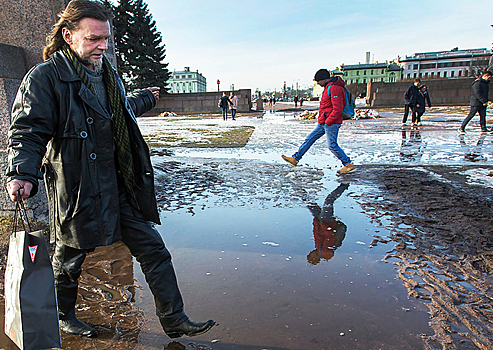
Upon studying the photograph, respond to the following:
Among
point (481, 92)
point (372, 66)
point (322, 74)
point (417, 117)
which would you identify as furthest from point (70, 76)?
point (372, 66)

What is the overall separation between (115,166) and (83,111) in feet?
1.17

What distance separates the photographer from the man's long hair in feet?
6.35

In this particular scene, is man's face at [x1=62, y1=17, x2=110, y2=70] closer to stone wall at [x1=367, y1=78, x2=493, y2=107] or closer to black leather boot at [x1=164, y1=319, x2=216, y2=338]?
black leather boot at [x1=164, y1=319, x2=216, y2=338]

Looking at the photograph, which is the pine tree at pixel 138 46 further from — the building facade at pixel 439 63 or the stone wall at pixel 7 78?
the building facade at pixel 439 63

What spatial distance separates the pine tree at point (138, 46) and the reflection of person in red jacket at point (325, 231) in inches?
1583

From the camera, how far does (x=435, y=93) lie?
34.8m

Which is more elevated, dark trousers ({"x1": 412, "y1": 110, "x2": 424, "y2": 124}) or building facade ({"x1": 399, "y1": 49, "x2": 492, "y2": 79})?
building facade ({"x1": 399, "y1": 49, "x2": 492, "y2": 79})

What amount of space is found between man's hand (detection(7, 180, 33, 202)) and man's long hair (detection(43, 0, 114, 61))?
0.81m

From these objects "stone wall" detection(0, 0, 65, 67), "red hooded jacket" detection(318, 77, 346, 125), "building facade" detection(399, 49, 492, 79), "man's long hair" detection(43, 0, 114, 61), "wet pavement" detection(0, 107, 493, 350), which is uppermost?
"building facade" detection(399, 49, 492, 79)

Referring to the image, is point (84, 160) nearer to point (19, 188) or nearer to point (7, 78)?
point (19, 188)

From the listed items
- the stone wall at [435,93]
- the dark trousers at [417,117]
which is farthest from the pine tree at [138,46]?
the dark trousers at [417,117]

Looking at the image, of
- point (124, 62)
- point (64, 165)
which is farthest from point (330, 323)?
point (124, 62)

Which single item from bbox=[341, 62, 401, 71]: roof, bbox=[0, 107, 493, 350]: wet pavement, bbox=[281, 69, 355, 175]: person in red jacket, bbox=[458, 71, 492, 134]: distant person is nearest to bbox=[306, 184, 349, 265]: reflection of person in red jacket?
bbox=[0, 107, 493, 350]: wet pavement

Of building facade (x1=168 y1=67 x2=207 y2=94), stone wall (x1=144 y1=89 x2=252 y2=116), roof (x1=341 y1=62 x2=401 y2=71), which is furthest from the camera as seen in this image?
building facade (x1=168 y1=67 x2=207 y2=94)
